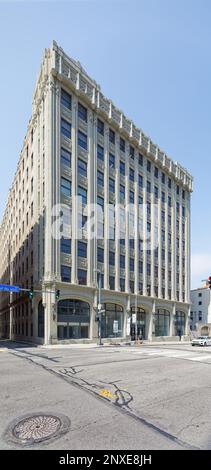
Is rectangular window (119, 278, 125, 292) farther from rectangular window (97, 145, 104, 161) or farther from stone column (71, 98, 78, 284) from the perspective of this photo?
rectangular window (97, 145, 104, 161)

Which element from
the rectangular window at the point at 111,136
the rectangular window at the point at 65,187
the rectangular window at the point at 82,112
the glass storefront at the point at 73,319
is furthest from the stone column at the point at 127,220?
the rectangular window at the point at 65,187

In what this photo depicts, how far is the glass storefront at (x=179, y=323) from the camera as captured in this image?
6019 cm

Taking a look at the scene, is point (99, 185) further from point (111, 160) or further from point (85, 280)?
point (85, 280)

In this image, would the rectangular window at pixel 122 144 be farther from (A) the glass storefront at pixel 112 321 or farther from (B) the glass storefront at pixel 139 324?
(B) the glass storefront at pixel 139 324

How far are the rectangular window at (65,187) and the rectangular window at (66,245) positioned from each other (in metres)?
5.95

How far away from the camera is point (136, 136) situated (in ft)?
178

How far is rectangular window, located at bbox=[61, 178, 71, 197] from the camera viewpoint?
130ft

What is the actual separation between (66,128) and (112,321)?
90.7ft

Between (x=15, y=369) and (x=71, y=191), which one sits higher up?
(x=71, y=191)

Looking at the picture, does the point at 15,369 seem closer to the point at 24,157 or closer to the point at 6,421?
the point at 6,421

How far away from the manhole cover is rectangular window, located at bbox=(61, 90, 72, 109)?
4072cm

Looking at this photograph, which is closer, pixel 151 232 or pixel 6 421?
pixel 6 421

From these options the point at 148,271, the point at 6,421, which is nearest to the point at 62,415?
the point at 6,421
